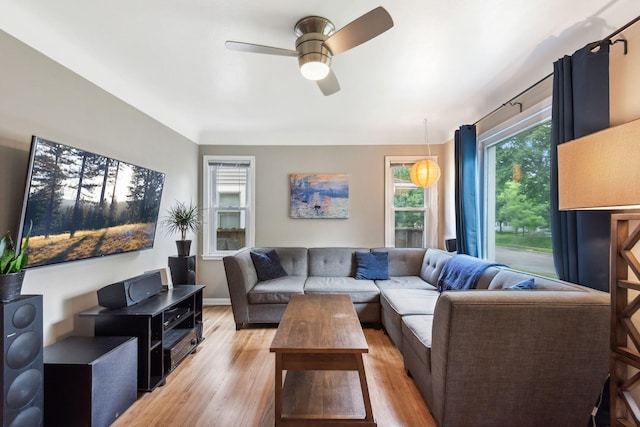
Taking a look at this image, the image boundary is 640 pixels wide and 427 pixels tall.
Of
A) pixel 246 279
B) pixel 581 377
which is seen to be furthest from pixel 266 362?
pixel 581 377

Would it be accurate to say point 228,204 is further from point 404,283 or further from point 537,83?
point 537,83

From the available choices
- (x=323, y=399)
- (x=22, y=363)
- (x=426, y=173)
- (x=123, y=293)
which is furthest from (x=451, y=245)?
(x=22, y=363)

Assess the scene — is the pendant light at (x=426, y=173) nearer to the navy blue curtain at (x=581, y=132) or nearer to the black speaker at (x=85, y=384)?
the navy blue curtain at (x=581, y=132)

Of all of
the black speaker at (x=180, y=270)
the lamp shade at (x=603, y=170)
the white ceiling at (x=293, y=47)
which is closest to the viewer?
the lamp shade at (x=603, y=170)

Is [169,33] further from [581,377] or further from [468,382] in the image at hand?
[581,377]

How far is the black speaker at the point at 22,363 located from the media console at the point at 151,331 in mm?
568

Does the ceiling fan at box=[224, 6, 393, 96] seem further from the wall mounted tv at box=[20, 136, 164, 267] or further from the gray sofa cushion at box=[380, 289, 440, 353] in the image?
the gray sofa cushion at box=[380, 289, 440, 353]

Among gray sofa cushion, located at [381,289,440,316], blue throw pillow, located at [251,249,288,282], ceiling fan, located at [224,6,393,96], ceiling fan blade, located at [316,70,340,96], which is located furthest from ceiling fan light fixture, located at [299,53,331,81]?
blue throw pillow, located at [251,249,288,282]

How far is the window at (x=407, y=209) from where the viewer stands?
4.26 meters

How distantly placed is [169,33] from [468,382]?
9.32 feet

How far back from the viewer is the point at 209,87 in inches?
112

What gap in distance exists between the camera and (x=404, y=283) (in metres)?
3.53

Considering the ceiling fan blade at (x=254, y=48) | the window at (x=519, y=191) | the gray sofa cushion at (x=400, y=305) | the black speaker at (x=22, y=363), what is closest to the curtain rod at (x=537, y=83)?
the window at (x=519, y=191)

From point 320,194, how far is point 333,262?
1.01 metres
